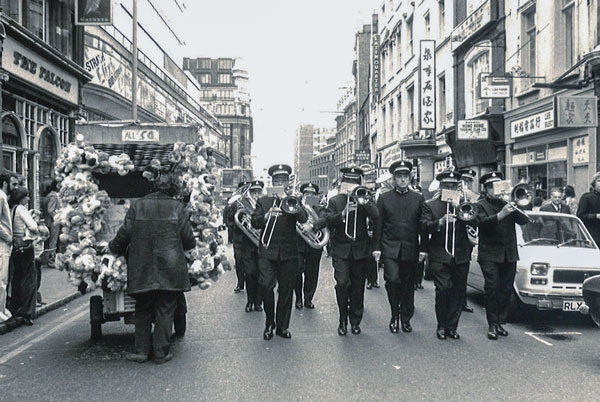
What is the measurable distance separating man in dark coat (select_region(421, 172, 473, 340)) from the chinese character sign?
20.4 metres

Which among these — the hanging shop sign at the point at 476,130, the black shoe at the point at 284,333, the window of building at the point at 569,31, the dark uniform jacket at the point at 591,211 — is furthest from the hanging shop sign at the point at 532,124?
the black shoe at the point at 284,333

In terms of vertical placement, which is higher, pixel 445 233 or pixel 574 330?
pixel 445 233

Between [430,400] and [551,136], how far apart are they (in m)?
13.9

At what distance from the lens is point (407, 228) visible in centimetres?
750

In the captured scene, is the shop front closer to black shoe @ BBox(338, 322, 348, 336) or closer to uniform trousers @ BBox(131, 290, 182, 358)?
black shoe @ BBox(338, 322, 348, 336)

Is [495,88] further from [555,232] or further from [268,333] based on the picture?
[268,333]

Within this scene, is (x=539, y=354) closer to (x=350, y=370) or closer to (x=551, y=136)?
(x=350, y=370)

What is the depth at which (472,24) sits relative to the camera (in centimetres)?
2244

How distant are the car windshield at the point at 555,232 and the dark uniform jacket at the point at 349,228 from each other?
8.46ft

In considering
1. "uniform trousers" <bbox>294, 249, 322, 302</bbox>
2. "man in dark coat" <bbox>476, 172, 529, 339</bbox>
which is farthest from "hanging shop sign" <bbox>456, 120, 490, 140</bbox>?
"man in dark coat" <bbox>476, 172, 529, 339</bbox>

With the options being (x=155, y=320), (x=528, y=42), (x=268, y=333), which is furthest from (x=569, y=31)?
(x=155, y=320)

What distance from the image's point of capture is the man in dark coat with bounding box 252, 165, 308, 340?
23.7 ft

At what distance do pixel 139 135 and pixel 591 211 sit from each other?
7575 millimetres

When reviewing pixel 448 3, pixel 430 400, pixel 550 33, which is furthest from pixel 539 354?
pixel 448 3
